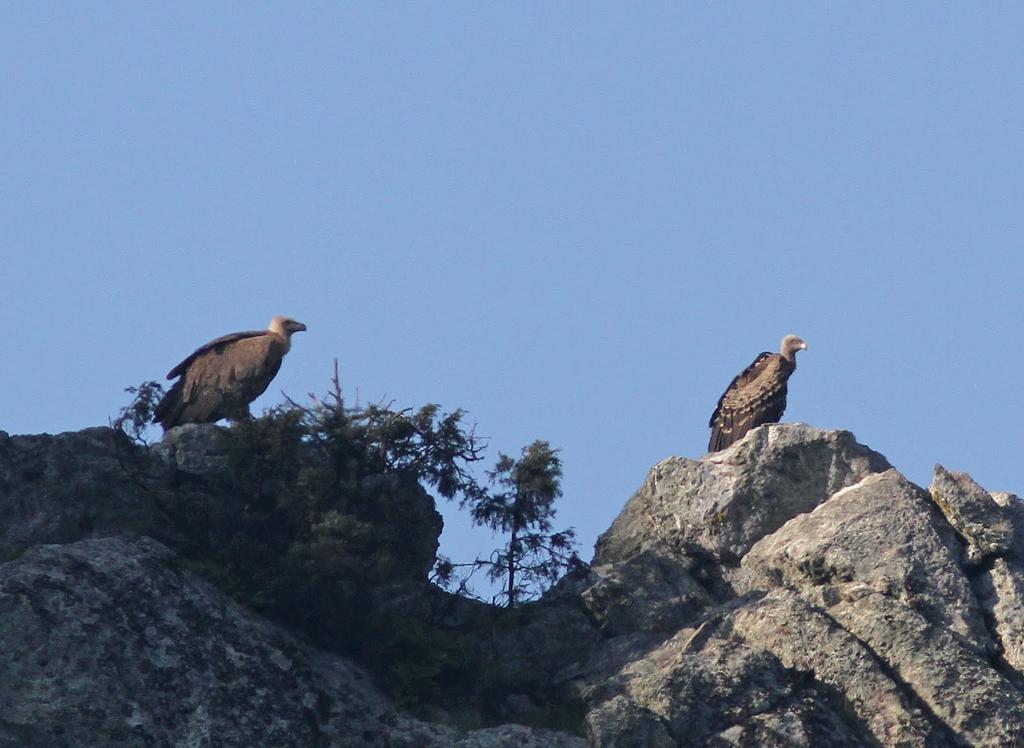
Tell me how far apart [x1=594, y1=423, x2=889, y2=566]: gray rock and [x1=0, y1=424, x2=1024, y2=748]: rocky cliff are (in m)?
0.03

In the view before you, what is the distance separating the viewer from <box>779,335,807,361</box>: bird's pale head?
87.8 ft

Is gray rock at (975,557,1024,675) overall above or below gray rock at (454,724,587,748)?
above

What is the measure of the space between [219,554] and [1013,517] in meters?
8.94

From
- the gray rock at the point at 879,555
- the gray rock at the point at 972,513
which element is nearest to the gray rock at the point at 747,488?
the gray rock at the point at 879,555

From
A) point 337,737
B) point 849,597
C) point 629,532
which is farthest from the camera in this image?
point 629,532

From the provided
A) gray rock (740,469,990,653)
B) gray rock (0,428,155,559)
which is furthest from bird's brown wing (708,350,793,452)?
gray rock (0,428,155,559)

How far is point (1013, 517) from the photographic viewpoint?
20.8 m

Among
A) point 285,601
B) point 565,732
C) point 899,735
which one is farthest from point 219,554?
point 899,735

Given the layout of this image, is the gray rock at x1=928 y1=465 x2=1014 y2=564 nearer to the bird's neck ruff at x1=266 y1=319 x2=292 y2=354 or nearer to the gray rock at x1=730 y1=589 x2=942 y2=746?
the gray rock at x1=730 y1=589 x2=942 y2=746

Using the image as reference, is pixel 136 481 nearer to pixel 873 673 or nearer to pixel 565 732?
pixel 565 732

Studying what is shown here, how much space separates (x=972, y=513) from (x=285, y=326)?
969 centimetres

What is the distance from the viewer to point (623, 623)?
2072cm

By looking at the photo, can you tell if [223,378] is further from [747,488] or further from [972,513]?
[972,513]

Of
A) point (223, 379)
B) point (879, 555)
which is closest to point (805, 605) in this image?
point (879, 555)
